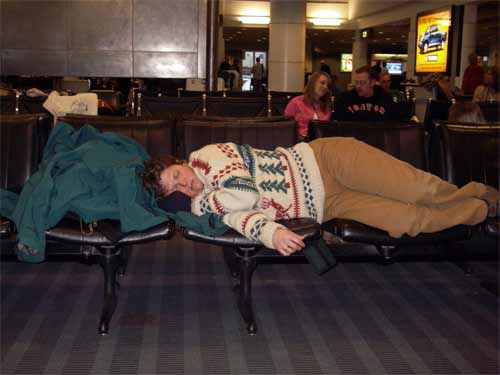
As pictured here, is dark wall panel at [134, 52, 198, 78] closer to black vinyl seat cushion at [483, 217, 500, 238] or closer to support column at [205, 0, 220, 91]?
support column at [205, 0, 220, 91]

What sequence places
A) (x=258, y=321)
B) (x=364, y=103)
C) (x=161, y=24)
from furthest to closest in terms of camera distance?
(x=161, y=24) → (x=364, y=103) → (x=258, y=321)

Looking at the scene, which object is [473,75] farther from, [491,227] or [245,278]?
[245,278]

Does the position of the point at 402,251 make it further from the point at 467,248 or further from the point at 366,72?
the point at 366,72

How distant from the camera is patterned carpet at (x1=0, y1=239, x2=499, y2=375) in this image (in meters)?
2.81

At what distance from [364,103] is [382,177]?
209cm

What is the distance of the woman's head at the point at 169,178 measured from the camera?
10.4 ft

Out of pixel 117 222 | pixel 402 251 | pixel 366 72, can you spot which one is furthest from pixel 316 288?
pixel 366 72

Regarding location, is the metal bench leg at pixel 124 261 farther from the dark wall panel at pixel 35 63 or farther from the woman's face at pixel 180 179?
the dark wall panel at pixel 35 63

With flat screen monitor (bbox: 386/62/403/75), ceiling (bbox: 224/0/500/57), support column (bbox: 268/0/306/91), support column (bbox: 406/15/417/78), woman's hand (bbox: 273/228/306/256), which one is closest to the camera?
woman's hand (bbox: 273/228/306/256)

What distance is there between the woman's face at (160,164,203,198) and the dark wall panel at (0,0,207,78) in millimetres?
6750

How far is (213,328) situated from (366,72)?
3.01m

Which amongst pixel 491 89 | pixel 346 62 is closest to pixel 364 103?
pixel 491 89

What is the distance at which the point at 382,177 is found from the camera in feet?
11.0

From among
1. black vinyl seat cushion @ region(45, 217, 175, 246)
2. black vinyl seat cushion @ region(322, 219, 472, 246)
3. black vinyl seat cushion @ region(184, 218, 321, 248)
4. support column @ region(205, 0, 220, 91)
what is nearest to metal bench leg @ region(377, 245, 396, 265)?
black vinyl seat cushion @ region(322, 219, 472, 246)
